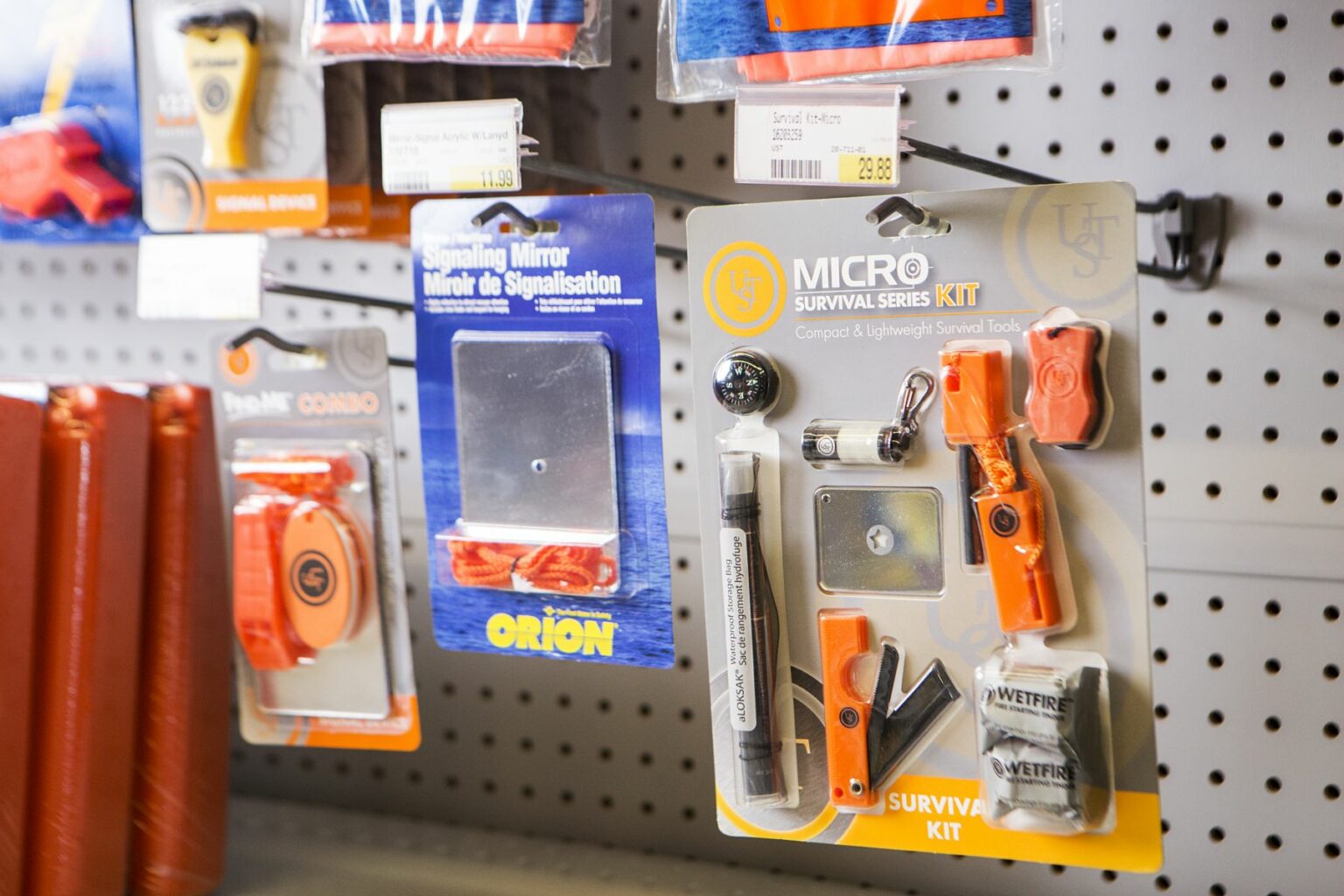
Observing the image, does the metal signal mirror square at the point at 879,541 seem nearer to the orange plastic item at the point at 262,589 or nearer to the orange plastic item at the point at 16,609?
the orange plastic item at the point at 262,589

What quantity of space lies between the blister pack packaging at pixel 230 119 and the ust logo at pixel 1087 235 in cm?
52

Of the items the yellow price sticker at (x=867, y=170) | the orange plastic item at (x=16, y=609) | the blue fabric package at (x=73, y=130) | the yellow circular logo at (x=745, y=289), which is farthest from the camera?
the blue fabric package at (x=73, y=130)

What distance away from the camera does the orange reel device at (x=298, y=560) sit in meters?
0.97

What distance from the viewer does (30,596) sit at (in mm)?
891

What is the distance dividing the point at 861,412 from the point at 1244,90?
355mm

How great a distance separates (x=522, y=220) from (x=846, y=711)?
390 mm

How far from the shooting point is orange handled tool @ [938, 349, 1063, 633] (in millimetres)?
704

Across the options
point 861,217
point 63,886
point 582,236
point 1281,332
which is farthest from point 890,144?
point 63,886

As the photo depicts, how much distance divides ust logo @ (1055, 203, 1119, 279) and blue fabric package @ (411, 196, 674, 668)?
10.5 inches

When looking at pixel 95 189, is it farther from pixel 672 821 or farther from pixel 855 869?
pixel 855 869

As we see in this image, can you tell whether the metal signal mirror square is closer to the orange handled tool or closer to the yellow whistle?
the orange handled tool

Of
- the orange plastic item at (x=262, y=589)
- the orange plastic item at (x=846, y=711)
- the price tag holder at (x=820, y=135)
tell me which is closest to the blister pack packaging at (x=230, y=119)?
the orange plastic item at (x=262, y=589)

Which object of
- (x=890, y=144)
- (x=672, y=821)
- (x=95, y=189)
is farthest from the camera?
(x=672, y=821)

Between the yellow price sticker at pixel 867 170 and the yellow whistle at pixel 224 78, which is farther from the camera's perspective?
the yellow whistle at pixel 224 78
